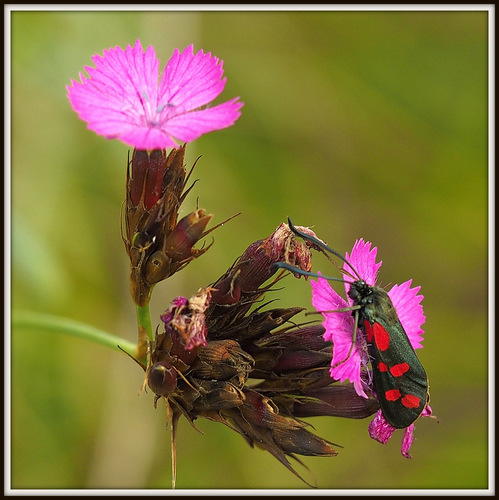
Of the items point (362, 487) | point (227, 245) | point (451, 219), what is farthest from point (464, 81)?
point (362, 487)

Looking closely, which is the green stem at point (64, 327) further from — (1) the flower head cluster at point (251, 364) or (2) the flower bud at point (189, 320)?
(2) the flower bud at point (189, 320)

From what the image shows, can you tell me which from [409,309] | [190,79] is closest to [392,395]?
[409,309]

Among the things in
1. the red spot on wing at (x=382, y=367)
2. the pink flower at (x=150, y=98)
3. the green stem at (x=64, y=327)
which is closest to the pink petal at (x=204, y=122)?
the pink flower at (x=150, y=98)

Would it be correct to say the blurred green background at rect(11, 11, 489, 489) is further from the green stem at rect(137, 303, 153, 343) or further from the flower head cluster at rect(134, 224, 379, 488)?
the flower head cluster at rect(134, 224, 379, 488)

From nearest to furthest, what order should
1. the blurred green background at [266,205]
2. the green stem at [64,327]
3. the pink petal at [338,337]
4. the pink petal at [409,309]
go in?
the pink petal at [338,337], the pink petal at [409,309], the green stem at [64,327], the blurred green background at [266,205]

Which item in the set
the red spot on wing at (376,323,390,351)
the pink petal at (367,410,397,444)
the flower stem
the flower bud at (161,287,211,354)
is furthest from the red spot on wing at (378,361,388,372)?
the flower stem

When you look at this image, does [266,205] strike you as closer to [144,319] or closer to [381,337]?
[144,319]

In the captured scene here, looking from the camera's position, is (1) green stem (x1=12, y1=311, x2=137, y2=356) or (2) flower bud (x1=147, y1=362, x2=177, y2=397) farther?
(1) green stem (x1=12, y1=311, x2=137, y2=356)
